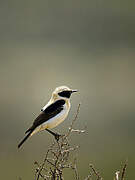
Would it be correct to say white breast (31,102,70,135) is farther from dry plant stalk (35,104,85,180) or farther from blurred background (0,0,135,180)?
blurred background (0,0,135,180)

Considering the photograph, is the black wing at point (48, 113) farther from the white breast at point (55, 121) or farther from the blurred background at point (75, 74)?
the blurred background at point (75, 74)

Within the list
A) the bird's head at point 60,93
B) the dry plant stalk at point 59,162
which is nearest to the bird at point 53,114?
the bird's head at point 60,93

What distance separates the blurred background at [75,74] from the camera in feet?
56.5

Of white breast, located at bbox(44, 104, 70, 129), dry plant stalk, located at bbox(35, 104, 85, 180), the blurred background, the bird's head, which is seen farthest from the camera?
the blurred background

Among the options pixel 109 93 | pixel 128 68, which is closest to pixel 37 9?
pixel 128 68

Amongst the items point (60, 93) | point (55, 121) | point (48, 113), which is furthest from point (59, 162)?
point (60, 93)

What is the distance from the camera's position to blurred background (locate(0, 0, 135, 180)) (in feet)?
56.5

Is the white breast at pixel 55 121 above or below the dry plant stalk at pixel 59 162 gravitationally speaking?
above

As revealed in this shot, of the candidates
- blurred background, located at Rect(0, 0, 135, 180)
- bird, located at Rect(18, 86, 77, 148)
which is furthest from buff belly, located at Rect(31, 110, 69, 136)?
blurred background, located at Rect(0, 0, 135, 180)

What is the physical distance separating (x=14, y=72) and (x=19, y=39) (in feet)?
13.2

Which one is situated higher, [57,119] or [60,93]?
[60,93]

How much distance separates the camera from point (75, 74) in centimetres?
2348

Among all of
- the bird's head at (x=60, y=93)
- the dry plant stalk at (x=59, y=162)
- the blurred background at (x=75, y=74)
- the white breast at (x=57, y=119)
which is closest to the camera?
the dry plant stalk at (x=59, y=162)

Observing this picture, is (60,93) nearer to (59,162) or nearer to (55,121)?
(55,121)
